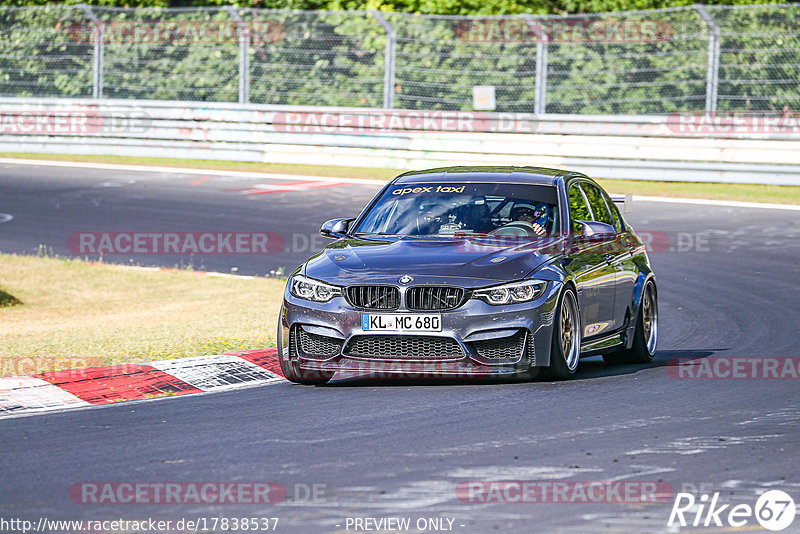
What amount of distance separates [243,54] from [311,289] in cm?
1858

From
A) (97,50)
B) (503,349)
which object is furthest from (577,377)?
(97,50)

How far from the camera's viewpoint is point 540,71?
25219mm

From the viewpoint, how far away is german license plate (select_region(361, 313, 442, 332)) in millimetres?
9008

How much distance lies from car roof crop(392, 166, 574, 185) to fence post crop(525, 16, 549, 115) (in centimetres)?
1435

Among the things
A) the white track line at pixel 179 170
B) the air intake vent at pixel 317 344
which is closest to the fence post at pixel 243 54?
the white track line at pixel 179 170

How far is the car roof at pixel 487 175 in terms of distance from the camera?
420 inches

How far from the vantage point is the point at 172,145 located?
28375 mm

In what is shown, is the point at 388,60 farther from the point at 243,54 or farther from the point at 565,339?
the point at 565,339

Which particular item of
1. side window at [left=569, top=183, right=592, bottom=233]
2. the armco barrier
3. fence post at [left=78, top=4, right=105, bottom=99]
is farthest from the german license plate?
fence post at [left=78, top=4, right=105, bottom=99]

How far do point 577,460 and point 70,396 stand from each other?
12.8 ft

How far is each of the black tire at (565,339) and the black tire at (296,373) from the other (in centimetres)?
157

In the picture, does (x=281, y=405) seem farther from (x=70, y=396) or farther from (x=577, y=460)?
(x=577, y=460)


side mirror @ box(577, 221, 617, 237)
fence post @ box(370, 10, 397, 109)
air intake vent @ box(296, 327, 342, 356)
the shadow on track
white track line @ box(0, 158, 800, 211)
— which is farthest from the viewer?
fence post @ box(370, 10, 397, 109)

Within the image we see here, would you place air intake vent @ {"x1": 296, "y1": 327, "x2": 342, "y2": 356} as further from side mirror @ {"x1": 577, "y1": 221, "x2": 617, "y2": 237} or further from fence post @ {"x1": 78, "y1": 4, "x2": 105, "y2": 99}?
fence post @ {"x1": 78, "y1": 4, "x2": 105, "y2": 99}
